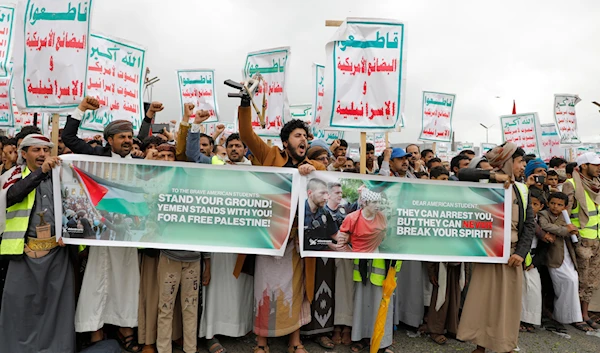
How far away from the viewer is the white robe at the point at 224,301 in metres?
3.76

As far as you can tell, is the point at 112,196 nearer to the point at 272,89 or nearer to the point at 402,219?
the point at 402,219

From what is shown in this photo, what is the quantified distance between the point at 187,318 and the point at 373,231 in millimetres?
1779

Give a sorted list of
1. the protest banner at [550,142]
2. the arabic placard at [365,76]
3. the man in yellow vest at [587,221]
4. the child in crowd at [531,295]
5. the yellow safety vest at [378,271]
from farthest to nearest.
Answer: the protest banner at [550,142]
the man in yellow vest at [587,221]
the child in crowd at [531,295]
the arabic placard at [365,76]
the yellow safety vest at [378,271]

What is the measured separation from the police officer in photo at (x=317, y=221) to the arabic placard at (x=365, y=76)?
111cm

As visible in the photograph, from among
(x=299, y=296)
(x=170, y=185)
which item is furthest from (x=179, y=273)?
(x=299, y=296)

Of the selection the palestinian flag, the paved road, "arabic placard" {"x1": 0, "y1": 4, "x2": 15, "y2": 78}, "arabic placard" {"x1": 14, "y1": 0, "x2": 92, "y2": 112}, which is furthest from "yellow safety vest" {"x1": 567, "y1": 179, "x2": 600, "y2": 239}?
"arabic placard" {"x1": 0, "y1": 4, "x2": 15, "y2": 78}

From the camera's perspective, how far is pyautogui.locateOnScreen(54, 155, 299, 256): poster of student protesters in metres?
3.27

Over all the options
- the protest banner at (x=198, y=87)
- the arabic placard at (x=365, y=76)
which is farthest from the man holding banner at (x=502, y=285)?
the protest banner at (x=198, y=87)

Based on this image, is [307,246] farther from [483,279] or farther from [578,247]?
[578,247]

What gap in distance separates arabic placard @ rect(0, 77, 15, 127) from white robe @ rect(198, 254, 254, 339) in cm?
516

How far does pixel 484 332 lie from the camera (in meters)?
3.64

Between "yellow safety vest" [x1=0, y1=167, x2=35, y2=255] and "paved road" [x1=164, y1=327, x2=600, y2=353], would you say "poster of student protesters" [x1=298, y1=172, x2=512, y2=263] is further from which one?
"yellow safety vest" [x1=0, y1=167, x2=35, y2=255]

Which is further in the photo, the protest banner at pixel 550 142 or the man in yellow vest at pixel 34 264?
the protest banner at pixel 550 142

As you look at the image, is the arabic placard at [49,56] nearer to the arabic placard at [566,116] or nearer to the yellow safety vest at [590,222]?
the yellow safety vest at [590,222]
